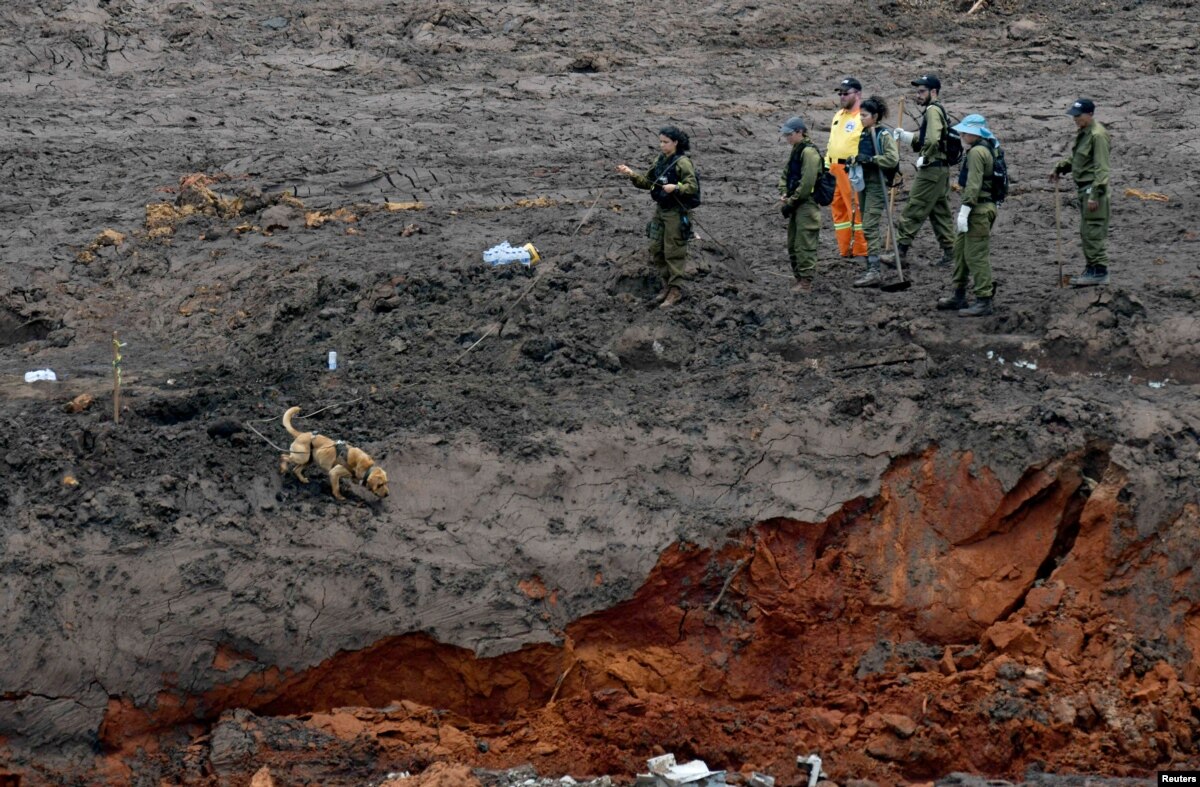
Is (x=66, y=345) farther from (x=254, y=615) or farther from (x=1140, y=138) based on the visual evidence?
(x=1140, y=138)

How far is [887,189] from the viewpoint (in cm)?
1238

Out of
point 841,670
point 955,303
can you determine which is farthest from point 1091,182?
point 841,670

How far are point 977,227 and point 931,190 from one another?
0.85 meters

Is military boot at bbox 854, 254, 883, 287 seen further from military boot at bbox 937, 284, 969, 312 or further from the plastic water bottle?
the plastic water bottle

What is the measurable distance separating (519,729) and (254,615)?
1816 millimetres

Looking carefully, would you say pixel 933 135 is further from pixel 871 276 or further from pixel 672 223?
pixel 672 223

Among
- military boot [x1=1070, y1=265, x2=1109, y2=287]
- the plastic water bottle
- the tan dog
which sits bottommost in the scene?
the tan dog

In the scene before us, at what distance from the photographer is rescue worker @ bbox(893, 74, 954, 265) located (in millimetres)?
11844

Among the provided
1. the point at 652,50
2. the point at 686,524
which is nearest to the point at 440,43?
the point at 652,50

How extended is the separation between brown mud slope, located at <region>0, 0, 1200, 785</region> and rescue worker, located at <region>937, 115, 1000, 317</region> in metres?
0.25

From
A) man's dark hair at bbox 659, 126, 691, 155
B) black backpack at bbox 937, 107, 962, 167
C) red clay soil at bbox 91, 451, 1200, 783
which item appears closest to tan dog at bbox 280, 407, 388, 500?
red clay soil at bbox 91, 451, 1200, 783

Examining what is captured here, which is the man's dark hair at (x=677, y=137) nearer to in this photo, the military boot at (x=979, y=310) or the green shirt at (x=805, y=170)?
the green shirt at (x=805, y=170)

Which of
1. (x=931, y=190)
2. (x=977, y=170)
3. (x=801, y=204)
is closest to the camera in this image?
(x=977, y=170)

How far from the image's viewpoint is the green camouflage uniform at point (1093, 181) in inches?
446
